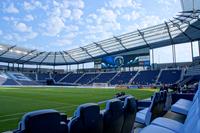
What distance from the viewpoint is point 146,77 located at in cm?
6356

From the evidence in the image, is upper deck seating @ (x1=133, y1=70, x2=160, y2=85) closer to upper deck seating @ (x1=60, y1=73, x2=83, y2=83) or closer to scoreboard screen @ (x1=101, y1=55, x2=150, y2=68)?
scoreboard screen @ (x1=101, y1=55, x2=150, y2=68)

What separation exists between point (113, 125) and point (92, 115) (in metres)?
0.69

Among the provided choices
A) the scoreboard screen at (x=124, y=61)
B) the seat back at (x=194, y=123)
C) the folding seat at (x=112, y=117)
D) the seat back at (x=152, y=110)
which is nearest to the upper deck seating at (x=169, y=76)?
the scoreboard screen at (x=124, y=61)

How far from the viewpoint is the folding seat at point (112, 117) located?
149 inches

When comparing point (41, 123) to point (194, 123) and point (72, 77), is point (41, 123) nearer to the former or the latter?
point (194, 123)

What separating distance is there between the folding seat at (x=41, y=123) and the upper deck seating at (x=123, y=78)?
62.1 m

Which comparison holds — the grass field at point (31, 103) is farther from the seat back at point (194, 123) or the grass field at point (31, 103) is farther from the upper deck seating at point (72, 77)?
the upper deck seating at point (72, 77)

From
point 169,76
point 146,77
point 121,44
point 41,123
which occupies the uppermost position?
point 121,44

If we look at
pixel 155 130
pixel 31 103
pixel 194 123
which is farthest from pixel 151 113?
pixel 31 103

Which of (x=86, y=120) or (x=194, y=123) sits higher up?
(x=194, y=123)

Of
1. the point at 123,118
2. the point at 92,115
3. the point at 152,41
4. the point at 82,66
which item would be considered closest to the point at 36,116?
the point at 92,115

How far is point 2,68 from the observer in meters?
76.1

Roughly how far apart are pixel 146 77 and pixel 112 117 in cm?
6077

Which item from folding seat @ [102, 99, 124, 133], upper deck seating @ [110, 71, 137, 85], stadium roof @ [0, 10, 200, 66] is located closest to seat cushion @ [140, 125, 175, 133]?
folding seat @ [102, 99, 124, 133]
